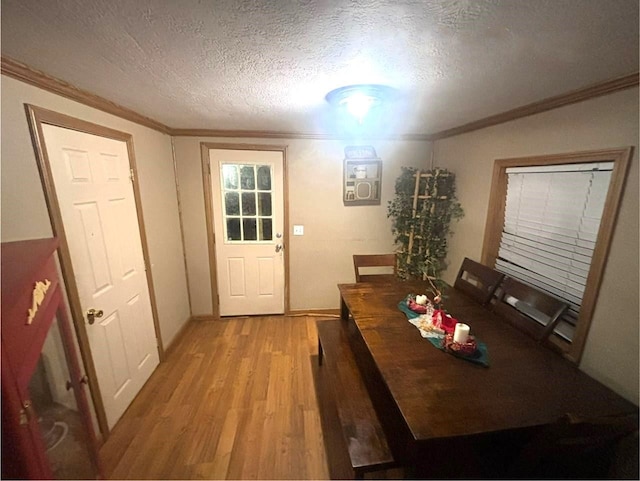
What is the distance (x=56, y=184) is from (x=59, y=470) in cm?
128

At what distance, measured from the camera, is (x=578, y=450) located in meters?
0.96

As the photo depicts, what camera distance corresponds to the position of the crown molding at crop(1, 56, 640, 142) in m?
1.21

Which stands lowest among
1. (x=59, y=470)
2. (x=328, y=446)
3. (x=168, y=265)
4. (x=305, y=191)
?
(x=328, y=446)

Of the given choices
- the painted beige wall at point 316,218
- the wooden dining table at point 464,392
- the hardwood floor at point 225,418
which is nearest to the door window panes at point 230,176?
the painted beige wall at point 316,218

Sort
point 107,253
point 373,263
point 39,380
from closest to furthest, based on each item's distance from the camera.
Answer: point 39,380 → point 107,253 → point 373,263

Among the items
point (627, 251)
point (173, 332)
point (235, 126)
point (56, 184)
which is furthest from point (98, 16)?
point (173, 332)

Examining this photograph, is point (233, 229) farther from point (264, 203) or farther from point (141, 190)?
point (141, 190)

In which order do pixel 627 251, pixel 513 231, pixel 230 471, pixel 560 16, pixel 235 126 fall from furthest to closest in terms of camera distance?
pixel 235 126
pixel 513 231
pixel 230 471
pixel 627 251
pixel 560 16

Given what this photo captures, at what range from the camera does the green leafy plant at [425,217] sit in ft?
8.79

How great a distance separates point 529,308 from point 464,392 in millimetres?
1201

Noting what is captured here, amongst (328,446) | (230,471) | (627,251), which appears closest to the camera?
(627,251)

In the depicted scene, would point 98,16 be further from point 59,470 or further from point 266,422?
point 266,422

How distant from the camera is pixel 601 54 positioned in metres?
1.04

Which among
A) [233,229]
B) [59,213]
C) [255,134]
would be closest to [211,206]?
[233,229]
